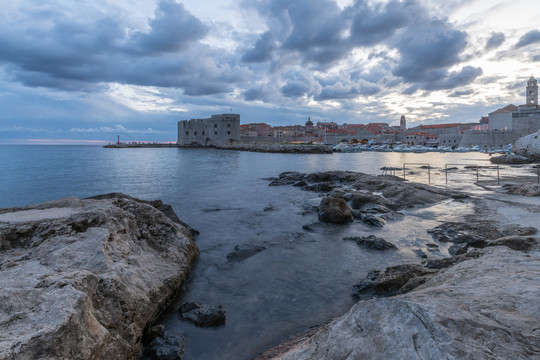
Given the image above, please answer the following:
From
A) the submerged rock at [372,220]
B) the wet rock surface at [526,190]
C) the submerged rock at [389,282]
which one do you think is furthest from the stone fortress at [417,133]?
the submerged rock at [389,282]

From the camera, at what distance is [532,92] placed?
59562 millimetres

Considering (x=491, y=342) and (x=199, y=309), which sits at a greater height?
(x=491, y=342)

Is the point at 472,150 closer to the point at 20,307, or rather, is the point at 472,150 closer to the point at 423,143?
the point at 423,143

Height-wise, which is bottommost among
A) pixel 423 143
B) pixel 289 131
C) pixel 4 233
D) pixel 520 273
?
pixel 520 273

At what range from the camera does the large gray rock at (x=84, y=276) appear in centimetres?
196

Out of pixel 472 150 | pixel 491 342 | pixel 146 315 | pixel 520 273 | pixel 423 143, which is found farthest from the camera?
pixel 423 143

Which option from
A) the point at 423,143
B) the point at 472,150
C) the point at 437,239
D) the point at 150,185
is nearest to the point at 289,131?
the point at 423,143

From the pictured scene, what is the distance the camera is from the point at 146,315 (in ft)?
10.4

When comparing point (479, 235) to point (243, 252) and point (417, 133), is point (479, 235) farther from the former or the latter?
point (417, 133)

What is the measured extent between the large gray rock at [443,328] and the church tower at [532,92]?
78.4 m

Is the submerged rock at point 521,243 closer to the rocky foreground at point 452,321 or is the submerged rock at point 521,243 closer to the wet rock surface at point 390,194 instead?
the rocky foreground at point 452,321

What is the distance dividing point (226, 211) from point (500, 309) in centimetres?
842

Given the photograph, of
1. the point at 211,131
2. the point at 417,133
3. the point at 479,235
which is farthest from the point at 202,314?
the point at 417,133

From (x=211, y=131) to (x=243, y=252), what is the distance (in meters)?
71.1
